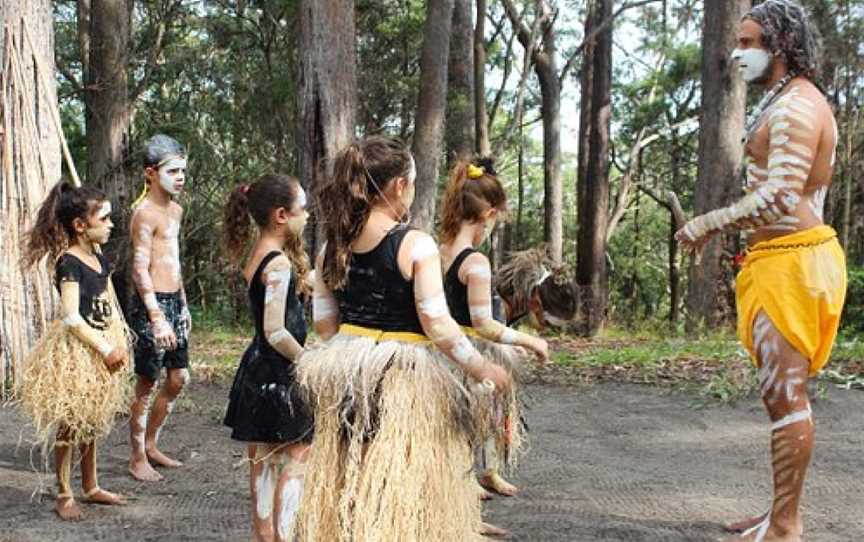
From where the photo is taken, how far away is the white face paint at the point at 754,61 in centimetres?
341

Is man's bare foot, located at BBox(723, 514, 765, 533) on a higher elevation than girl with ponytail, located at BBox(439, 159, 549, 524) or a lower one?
lower

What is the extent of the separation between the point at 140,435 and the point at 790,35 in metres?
3.59

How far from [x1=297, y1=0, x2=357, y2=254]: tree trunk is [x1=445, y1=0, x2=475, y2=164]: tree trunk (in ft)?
21.3

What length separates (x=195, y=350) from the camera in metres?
9.80

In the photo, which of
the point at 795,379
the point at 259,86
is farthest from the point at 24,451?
the point at 259,86

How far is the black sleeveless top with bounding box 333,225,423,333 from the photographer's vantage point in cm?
270

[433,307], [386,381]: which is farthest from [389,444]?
[433,307]

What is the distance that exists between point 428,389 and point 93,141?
10788mm

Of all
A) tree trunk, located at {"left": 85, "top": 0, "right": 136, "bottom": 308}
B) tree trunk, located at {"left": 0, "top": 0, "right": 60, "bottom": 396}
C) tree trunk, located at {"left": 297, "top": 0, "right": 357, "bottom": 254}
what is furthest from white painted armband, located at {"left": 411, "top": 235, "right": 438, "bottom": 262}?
tree trunk, located at {"left": 85, "top": 0, "right": 136, "bottom": 308}

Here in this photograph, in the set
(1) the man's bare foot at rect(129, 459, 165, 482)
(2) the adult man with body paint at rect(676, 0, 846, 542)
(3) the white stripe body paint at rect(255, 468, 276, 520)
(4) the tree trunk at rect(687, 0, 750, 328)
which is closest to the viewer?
(2) the adult man with body paint at rect(676, 0, 846, 542)

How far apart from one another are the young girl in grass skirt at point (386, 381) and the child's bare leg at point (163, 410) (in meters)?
2.12

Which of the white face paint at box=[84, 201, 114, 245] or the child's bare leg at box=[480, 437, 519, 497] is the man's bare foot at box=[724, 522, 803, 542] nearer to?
the child's bare leg at box=[480, 437, 519, 497]

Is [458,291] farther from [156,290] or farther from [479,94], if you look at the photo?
[479,94]

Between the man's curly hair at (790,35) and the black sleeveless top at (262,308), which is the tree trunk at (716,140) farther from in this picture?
the black sleeveless top at (262,308)
